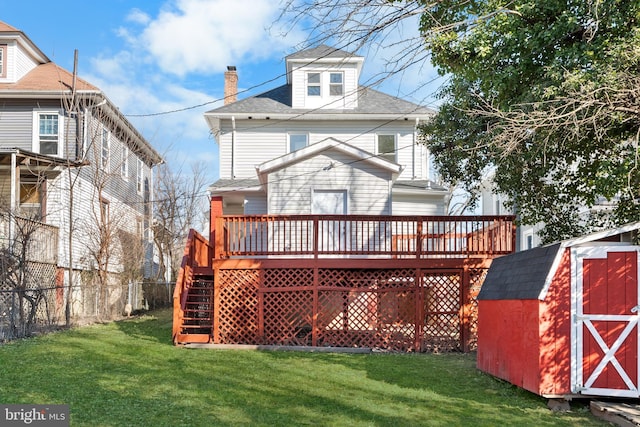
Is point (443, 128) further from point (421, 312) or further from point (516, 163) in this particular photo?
point (421, 312)

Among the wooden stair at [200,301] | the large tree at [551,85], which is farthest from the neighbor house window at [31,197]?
the large tree at [551,85]

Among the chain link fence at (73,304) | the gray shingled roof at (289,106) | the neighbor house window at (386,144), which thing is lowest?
the chain link fence at (73,304)

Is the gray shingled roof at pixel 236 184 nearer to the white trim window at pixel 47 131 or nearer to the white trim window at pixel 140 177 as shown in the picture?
the white trim window at pixel 47 131

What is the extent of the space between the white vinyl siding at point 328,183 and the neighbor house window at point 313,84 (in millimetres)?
5242

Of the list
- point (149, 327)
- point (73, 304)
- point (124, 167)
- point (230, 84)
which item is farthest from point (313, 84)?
point (73, 304)

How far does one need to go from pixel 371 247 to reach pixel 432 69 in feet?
19.0

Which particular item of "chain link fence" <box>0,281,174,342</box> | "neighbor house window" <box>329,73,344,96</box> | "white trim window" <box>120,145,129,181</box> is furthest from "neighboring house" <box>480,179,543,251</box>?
"white trim window" <box>120,145,129,181</box>

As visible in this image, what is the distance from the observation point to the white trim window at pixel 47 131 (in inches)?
737

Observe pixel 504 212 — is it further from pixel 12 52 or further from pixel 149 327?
pixel 12 52

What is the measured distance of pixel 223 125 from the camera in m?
20.4

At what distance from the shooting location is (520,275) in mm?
8781

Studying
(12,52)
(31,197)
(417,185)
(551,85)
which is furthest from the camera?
(417,185)

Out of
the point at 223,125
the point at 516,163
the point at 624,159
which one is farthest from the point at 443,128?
the point at 223,125

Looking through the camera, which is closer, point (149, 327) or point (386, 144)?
point (149, 327)
